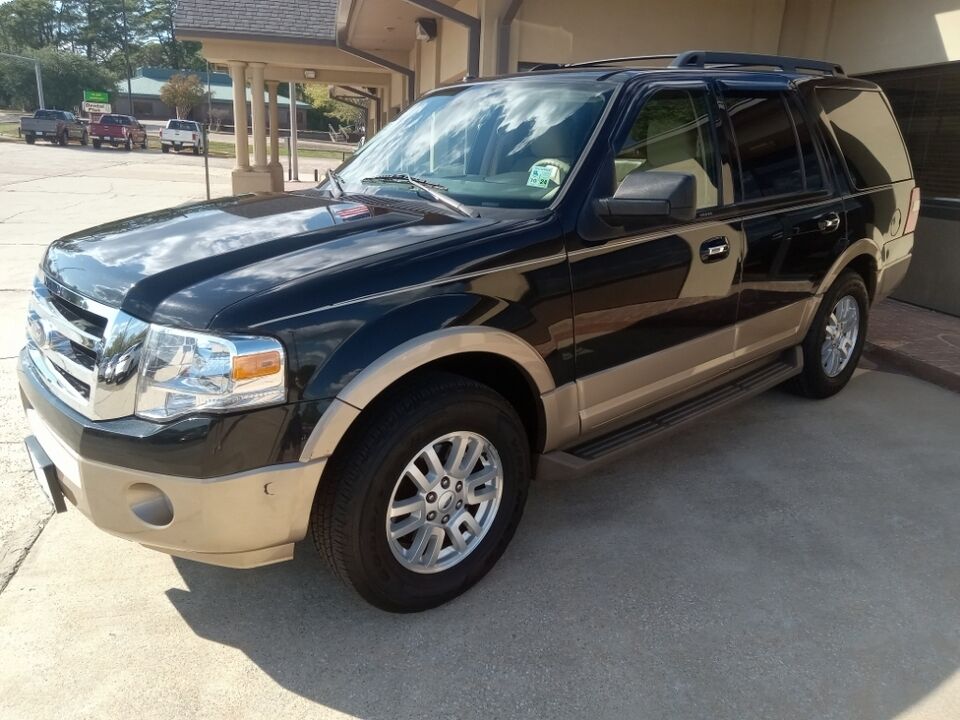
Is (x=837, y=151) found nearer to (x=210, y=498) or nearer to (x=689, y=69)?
(x=689, y=69)

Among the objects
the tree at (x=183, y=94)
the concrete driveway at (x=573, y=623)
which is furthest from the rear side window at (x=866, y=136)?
the tree at (x=183, y=94)

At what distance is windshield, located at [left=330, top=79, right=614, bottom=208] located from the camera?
328 cm

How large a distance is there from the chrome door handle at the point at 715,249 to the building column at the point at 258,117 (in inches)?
646

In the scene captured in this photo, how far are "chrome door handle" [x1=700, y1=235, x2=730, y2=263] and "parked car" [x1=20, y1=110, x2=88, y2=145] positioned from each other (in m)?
46.8

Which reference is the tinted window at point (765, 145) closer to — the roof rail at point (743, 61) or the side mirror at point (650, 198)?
the roof rail at point (743, 61)

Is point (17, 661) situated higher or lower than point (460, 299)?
lower

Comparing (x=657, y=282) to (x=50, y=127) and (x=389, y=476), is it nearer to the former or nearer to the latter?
(x=389, y=476)

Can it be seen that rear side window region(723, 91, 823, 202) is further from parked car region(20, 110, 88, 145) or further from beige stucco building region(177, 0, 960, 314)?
parked car region(20, 110, 88, 145)

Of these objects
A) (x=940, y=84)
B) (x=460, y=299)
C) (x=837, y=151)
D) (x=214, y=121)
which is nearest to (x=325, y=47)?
(x=940, y=84)

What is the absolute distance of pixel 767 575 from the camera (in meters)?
3.19

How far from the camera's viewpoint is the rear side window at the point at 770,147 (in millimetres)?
3932

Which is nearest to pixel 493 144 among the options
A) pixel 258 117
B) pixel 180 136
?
pixel 258 117

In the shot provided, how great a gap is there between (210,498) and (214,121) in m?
75.2

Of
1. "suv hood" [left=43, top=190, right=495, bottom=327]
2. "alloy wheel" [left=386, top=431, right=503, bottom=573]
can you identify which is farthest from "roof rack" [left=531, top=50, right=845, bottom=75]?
"alloy wheel" [left=386, top=431, right=503, bottom=573]
